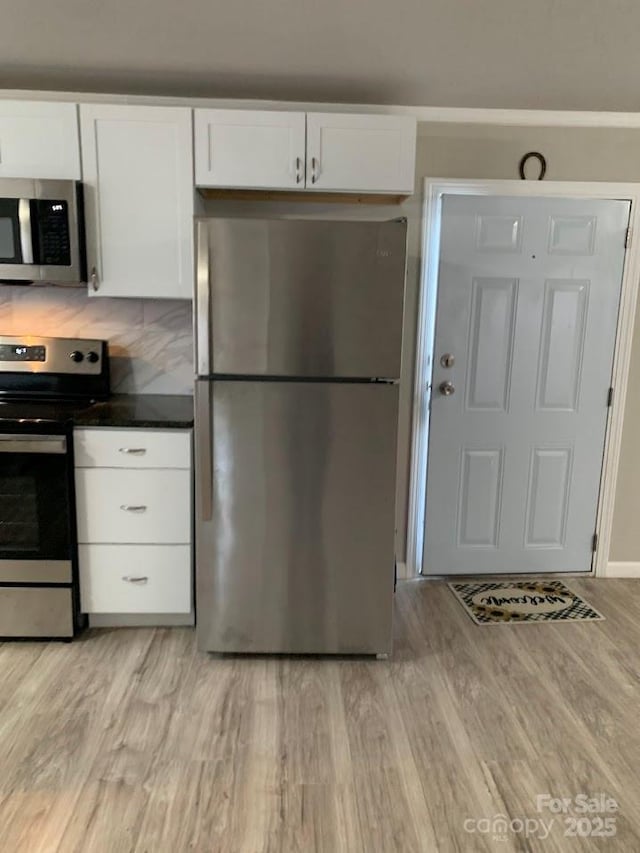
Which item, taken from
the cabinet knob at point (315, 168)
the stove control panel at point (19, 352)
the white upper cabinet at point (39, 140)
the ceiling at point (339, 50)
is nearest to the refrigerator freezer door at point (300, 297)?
the cabinet knob at point (315, 168)

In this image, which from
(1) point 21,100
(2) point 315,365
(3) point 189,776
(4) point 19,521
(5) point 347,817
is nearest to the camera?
(5) point 347,817

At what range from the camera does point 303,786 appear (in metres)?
1.77

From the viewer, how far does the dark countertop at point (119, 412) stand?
A: 2.41 meters

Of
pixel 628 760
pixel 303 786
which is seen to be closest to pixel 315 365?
pixel 303 786

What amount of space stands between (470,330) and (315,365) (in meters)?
1.09

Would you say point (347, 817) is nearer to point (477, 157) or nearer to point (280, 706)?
→ point (280, 706)

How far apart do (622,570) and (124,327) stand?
284cm

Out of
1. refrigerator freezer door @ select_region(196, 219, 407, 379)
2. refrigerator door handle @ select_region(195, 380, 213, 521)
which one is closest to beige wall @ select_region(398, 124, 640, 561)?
refrigerator freezer door @ select_region(196, 219, 407, 379)

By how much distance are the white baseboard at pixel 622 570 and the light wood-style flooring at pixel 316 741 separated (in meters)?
0.62

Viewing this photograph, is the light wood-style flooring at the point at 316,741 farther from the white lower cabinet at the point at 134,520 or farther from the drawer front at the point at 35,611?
the white lower cabinet at the point at 134,520

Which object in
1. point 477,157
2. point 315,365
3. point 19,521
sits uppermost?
point 477,157

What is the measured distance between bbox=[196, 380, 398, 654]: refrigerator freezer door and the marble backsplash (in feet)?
2.69

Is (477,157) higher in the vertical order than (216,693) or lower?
higher

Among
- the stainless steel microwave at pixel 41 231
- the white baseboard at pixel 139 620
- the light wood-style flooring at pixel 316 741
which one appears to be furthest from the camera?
the white baseboard at pixel 139 620
